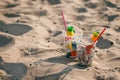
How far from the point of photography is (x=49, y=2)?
4.99m

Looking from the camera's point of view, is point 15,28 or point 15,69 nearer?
point 15,69

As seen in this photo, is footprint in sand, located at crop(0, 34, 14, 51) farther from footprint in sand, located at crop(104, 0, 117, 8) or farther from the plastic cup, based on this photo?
footprint in sand, located at crop(104, 0, 117, 8)

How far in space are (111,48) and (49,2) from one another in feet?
6.25

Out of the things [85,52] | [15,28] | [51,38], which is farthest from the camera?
[15,28]

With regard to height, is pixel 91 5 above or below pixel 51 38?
above

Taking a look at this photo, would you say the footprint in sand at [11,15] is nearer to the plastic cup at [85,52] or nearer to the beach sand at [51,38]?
the beach sand at [51,38]

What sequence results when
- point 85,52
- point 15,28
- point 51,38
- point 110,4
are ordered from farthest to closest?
point 110,4 < point 15,28 < point 51,38 < point 85,52

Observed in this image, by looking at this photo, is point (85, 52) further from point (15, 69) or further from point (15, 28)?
point (15, 28)

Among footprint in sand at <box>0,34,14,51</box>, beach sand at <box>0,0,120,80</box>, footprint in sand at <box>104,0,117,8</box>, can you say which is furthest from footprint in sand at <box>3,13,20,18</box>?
footprint in sand at <box>104,0,117,8</box>

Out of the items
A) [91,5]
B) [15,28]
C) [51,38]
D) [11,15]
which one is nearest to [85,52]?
[51,38]

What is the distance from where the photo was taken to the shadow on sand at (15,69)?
9.61ft

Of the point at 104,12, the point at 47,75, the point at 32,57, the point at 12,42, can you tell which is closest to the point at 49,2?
the point at 104,12

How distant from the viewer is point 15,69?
3.04m

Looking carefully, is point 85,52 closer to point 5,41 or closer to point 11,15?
point 5,41
